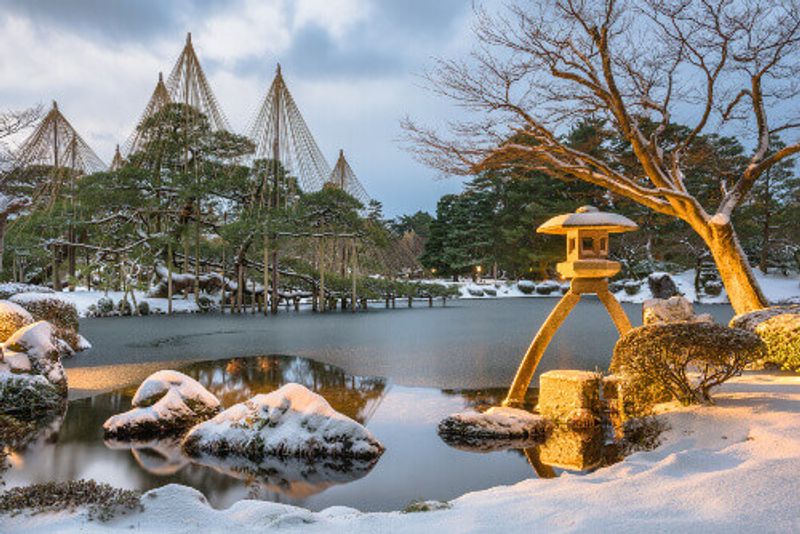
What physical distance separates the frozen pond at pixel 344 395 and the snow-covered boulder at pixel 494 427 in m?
0.22

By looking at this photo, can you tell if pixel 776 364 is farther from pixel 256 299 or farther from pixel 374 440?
pixel 256 299

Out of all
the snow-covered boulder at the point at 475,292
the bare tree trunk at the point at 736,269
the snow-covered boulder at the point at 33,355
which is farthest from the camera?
the snow-covered boulder at the point at 475,292

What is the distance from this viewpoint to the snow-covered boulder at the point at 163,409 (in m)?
5.32

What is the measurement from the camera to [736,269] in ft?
27.0

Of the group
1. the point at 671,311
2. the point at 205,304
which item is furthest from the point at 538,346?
the point at 205,304

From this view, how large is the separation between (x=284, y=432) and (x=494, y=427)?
6.97 feet

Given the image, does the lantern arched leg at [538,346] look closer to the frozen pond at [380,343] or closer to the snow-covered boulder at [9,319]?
the frozen pond at [380,343]

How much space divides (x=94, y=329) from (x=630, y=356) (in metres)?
15.5

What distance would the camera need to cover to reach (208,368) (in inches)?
351

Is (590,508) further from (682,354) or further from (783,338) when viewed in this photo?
(783,338)

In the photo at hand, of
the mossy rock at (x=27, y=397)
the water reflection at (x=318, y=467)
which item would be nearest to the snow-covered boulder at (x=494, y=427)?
the water reflection at (x=318, y=467)

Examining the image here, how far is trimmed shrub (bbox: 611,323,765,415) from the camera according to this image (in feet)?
14.2

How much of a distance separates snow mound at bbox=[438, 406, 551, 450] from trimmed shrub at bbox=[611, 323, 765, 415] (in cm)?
102

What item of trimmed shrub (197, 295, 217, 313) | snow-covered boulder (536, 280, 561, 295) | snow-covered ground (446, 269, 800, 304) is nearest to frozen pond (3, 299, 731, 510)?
trimmed shrub (197, 295, 217, 313)
